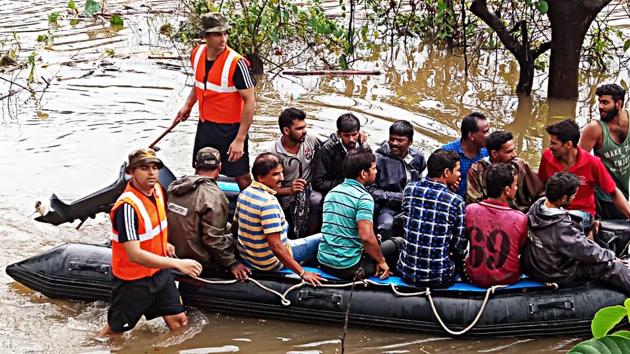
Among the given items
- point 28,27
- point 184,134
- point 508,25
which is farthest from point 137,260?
point 28,27

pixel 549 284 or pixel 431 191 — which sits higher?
pixel 431 191

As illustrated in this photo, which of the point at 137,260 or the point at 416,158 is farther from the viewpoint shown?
the point at 416,158

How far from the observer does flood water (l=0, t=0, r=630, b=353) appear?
553 centimetres

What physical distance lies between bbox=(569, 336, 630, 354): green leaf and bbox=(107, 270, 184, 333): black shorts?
371 centimetres

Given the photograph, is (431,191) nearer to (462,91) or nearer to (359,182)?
(359,182)

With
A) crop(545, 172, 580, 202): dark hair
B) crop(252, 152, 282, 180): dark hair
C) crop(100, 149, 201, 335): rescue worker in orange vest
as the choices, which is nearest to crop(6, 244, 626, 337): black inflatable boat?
crop(100, 149, 201, 335): rescue worker in orange vest

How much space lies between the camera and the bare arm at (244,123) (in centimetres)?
643

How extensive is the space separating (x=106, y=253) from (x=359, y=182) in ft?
6.30

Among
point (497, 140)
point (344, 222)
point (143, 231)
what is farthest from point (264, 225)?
point (497, 140)

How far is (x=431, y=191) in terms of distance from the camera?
523 cm

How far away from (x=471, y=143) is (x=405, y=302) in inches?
56.3

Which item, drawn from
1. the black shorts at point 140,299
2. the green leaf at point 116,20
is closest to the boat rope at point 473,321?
the black shorts at point 140,299

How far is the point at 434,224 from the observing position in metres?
5.26

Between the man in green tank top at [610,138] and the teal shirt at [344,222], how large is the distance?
1.84 meters
